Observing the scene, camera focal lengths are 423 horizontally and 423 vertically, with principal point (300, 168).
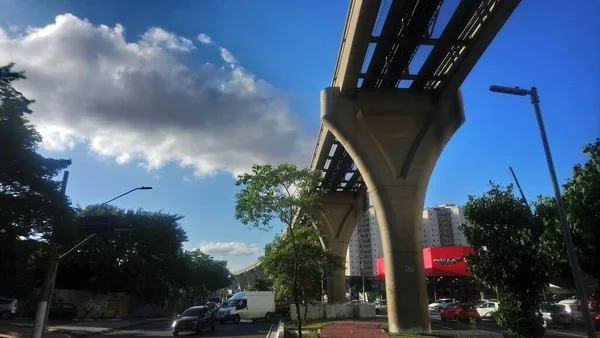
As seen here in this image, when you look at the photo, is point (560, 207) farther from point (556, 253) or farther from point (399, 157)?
point (399, 157)

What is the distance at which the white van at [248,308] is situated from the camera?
37.0 meters

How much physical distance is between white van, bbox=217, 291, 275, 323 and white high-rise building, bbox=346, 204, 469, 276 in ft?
174

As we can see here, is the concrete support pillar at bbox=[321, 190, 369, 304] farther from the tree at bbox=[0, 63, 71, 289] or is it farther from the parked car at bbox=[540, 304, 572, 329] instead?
the tree at bbox=[0, 63, 71, 289]

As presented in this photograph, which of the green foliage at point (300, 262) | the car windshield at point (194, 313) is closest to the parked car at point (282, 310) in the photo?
the green foliage at point (300, 262)

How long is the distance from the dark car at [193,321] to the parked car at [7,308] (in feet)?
55.8

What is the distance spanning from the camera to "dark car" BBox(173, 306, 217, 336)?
74.4 ft

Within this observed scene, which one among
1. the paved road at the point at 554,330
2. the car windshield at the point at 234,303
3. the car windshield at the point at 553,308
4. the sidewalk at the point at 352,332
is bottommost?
the paved road at the point at 554,330

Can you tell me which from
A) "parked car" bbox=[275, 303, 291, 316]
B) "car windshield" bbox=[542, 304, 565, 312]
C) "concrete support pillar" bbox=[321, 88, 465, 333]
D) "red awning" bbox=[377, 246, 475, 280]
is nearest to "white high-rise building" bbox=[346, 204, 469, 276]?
"red awning" bbox=[377, 246, 475, 280]

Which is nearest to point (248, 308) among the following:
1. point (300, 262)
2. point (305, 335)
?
point (300, 262)

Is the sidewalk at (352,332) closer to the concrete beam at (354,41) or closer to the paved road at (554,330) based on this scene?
the paved road at (554,330)

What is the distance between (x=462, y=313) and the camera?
3309 cm

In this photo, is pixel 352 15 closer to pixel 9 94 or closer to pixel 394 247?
pixel 394 247

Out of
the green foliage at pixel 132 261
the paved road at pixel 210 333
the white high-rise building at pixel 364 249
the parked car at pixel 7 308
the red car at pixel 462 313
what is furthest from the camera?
the white high-rise building at pixel 364 249

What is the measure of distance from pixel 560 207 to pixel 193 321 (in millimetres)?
19249
